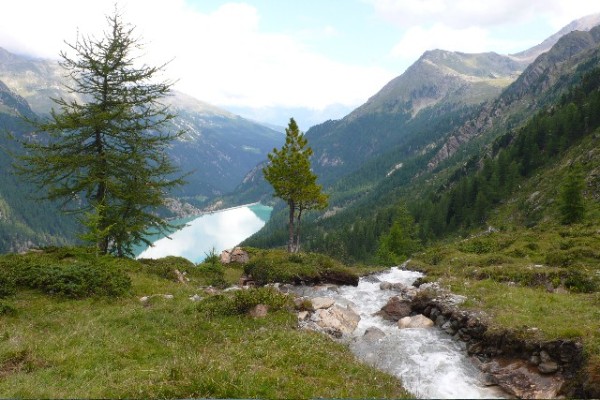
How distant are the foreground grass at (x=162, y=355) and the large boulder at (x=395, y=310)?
5.81 m

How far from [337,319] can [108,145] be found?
72.2 feet

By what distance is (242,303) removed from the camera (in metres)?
17.2

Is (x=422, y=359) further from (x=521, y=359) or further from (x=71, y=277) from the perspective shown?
(x=71, y=277)

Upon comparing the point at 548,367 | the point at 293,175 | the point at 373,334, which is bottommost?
the point at 373,334

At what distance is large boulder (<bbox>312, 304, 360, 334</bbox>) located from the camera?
17.3 metres

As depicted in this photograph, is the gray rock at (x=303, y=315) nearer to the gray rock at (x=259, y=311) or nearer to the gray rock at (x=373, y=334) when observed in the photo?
the gray rock at (x=259, y=311)

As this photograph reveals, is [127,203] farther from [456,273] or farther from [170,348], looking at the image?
[456,273]

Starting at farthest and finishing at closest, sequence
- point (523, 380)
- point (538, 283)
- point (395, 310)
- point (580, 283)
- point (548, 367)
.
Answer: point (538, 283) → point (580, 283) → point (395, 310) → point (548, 367) → point (523, 380)

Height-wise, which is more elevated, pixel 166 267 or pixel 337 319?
pixel 337 319

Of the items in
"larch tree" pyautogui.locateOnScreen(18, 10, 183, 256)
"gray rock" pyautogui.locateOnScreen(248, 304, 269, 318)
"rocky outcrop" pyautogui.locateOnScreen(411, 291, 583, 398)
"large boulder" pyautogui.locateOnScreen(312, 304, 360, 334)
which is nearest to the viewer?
"rocky outcrop" pyautogui.locateOnScreen(411, 291, 583, 398)

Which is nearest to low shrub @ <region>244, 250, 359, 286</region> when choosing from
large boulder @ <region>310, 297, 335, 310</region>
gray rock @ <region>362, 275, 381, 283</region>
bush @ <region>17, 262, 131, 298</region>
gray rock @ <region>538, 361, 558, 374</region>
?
gray rock @ <region>362, 275, 381, 283</region>

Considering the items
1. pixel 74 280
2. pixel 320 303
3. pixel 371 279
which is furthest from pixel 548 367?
pixel 74 280

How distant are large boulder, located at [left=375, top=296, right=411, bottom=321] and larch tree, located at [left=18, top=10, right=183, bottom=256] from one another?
1858cm

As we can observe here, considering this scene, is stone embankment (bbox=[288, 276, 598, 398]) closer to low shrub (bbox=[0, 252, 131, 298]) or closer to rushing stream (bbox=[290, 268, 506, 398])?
rushing stream (bbox=[290, 268, 506, 398])
